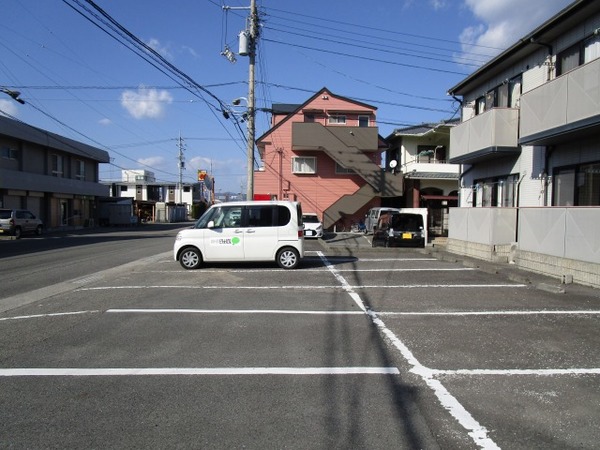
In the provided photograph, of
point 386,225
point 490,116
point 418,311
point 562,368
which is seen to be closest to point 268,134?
point 386,225

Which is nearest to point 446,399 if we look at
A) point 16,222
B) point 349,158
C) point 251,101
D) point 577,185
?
point 577,185

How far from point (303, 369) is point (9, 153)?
36.7 m

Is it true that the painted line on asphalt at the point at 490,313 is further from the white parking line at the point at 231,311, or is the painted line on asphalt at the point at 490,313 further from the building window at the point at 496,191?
the building window at the point at 496,191

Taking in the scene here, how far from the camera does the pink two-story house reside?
29906mm

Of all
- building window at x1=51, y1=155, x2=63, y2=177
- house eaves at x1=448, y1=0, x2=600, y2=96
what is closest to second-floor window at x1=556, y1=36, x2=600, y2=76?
house eaves at x1=448, y1=0, x2=600, y2=96

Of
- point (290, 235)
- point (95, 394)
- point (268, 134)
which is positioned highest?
point (268, 134)

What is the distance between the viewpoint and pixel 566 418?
147 inches

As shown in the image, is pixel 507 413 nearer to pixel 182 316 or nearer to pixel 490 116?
pixel 182 316

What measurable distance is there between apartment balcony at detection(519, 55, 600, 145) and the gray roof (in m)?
33.2

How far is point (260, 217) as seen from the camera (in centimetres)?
1247

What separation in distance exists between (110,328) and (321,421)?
4.09 m

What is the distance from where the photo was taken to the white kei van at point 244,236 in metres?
12.4

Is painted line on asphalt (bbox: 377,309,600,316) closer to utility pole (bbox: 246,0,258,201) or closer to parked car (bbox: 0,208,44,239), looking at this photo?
utility pole (bbox: 246,0,258,201)

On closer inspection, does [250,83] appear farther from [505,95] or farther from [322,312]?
[322,312]
